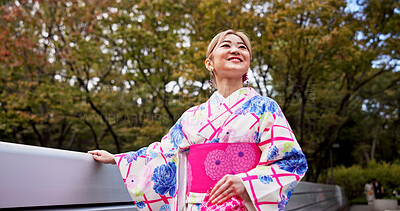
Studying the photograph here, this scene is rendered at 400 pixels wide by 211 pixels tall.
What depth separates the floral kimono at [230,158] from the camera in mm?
1711

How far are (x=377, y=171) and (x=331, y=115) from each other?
11.7 metres

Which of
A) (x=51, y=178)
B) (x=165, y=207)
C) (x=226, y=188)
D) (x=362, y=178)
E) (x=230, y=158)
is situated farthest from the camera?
(x=362, y=178)

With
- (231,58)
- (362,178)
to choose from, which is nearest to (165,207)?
(231,58)

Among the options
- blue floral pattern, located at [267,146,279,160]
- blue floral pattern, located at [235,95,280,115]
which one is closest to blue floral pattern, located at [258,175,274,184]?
blue floral pattern, located at [267,146,279,160]

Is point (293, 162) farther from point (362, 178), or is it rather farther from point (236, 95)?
point (362, 178)

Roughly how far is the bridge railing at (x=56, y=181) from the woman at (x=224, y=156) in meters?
0.12

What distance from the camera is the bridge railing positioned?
4.95ft

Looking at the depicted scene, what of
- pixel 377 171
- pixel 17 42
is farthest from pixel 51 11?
pixel 377 171

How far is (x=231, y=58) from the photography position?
2201mm

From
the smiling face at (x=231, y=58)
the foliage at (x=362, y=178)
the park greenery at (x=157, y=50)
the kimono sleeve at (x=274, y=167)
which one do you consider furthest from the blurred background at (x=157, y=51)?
the foliage at (x=362, y=178)

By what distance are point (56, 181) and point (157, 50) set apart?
7749 millimetres

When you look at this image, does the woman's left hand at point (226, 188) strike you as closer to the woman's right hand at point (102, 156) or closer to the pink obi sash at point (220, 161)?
the pink obi sash at point (220, 161)

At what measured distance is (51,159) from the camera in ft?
5.65

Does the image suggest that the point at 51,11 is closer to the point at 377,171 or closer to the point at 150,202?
the point at 150,202
